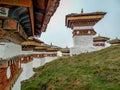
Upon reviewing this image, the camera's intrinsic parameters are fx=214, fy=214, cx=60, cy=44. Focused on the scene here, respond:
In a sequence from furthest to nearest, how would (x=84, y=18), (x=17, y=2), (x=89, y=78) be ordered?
1. (x=84, y=18)
2. (x=89, y=78)
3. (x=17, y=2)

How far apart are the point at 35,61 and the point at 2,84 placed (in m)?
28.3

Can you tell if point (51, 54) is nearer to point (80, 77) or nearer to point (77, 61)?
point (77, 61)

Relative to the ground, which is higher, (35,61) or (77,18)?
(77,18)

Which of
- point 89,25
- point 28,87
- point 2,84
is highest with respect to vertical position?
point 89,25

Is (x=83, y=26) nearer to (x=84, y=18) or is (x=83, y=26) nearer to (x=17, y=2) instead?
(x=84, y=18)

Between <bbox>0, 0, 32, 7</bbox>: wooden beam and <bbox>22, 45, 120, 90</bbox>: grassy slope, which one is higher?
<bbox>0, 0, 32, 7</bbox>: wooden beam

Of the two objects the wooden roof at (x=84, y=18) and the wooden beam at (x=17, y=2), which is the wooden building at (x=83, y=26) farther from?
the wooden beam at (x=17, y=2)

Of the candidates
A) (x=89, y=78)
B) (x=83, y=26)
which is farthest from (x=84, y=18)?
(x=89, y=78)

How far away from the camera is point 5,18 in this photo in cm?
321

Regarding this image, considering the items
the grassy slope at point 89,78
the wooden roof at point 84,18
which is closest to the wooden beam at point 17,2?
the grassy slope at point 89,78

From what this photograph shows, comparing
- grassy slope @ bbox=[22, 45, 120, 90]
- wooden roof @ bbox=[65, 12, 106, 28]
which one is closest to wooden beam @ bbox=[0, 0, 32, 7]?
grassy slope @ bbox=[22, 45, 120, 90]

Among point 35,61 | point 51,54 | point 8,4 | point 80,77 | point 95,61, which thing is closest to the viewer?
point 8,4

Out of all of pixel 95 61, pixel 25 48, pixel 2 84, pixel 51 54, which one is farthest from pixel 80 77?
pixel 51 54

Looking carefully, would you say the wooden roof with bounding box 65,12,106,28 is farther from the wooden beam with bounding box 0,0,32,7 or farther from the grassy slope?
the wooden beam with bounding box 0,0,32,7
